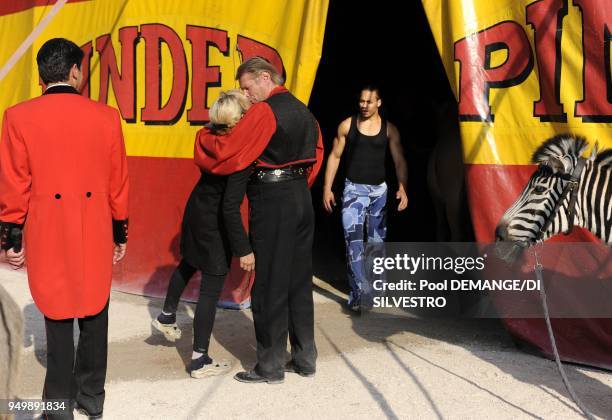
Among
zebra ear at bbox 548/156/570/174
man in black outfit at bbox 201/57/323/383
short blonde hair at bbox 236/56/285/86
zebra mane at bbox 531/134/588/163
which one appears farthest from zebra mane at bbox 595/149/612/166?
short blonde hair at bbox 236/56/285/86

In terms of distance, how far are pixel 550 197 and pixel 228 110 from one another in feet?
5.75

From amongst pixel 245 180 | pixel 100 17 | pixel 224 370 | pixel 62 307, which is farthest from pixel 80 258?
pixel 100 17

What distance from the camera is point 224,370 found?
15.6 feet

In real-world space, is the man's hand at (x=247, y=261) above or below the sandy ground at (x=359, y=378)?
above

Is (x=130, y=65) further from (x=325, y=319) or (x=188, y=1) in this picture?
(x=325, y=319)

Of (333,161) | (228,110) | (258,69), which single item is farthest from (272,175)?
(333,161)

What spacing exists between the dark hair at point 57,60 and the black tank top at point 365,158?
2815mm

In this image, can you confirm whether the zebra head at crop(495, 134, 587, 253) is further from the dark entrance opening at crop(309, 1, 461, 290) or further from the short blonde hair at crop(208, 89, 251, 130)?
the dark entrance opening at crop(309, 1, 461, 290)

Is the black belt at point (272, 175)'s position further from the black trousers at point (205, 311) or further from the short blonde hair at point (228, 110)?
the black trousers at point (205, 311)

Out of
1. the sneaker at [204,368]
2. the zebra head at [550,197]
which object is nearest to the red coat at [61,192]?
the sneaker at [204,368]

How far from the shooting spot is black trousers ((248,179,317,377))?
4.46 meters

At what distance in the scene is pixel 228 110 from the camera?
4.49 m

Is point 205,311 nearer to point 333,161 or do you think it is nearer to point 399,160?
point 333,161

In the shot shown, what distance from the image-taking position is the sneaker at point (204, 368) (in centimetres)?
468
